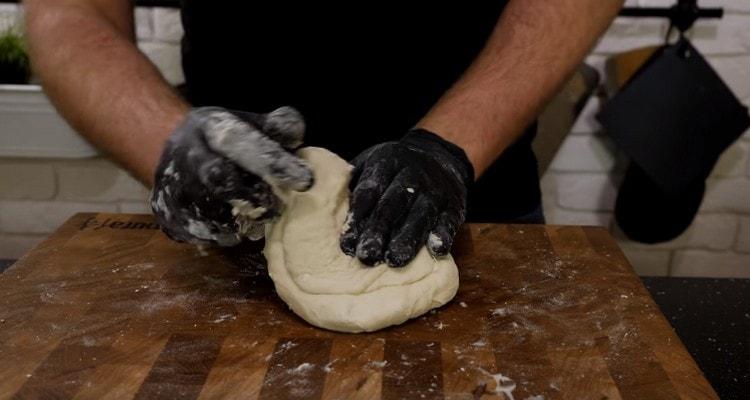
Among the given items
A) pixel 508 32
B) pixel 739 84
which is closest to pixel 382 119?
pixel 508 32

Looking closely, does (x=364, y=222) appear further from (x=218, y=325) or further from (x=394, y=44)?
(x=394, y=44)

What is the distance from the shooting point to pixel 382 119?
4.10 feet

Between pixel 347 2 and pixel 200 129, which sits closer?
pixel 200 129

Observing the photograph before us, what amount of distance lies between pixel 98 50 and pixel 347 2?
0.41 meters

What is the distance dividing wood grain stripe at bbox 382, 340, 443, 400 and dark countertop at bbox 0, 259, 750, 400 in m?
0.39

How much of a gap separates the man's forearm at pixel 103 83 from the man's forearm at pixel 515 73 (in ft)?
1.35

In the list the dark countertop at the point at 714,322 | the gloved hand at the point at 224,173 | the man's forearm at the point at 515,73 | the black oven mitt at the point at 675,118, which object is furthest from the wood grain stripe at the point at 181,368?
the black oven mitt at the point at 675,118

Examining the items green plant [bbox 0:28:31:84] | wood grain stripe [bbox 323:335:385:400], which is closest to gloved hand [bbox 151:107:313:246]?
wood grain stripe [bbox 323:335:385:400]

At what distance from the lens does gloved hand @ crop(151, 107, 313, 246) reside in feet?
2.72

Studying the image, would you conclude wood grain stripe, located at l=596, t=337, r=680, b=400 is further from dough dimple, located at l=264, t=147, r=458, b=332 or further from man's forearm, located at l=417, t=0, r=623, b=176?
man's forearm, located at l=417, t=0, r=623, b=176

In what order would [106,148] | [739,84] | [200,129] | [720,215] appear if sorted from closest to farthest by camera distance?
[200,129]
[106,148]
[739,84]
[720,215]

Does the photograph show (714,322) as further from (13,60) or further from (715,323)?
(13,60)

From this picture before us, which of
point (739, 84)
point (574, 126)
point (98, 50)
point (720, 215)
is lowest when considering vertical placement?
point (720, 215)

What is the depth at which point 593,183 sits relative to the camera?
177 centimetres
